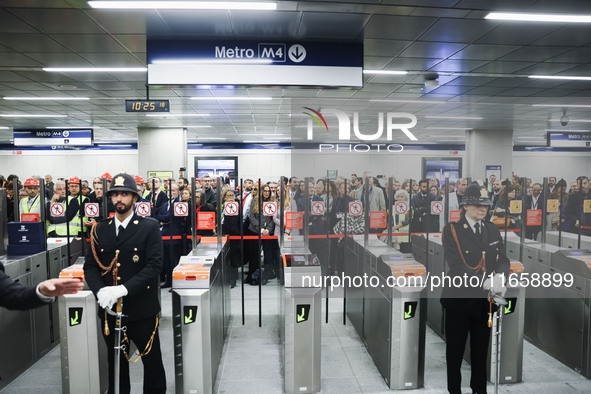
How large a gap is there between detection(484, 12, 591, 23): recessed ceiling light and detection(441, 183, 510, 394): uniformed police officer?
1.95 meters

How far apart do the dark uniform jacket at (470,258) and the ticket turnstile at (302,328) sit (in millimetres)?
988

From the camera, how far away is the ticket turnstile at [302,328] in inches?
118

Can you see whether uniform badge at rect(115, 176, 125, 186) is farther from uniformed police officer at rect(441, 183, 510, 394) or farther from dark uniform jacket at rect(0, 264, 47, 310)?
uniformed police officer at rect(441, 183, 510, 394)

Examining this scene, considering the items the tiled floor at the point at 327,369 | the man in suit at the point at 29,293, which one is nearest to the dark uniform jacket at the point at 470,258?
the tiled floor at the point at 327,369

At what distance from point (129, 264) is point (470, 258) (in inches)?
95.6

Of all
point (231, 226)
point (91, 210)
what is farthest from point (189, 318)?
point (231, 226)

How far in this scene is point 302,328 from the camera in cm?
303

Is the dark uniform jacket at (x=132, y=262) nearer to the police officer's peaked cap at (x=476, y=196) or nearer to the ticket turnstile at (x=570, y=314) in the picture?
the police officer's peaked cap at (x=476, y=196)

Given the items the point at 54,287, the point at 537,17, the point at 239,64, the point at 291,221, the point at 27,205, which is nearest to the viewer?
the point at 54,287

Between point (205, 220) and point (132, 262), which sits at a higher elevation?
point (205, 220)

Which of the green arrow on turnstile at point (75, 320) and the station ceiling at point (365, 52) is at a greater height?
the station ceiling at point (365, 52)

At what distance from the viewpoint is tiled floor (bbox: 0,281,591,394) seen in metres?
3.17

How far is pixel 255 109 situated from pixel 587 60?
6070 millimetres

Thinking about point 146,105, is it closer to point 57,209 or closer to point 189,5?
point 57,209
